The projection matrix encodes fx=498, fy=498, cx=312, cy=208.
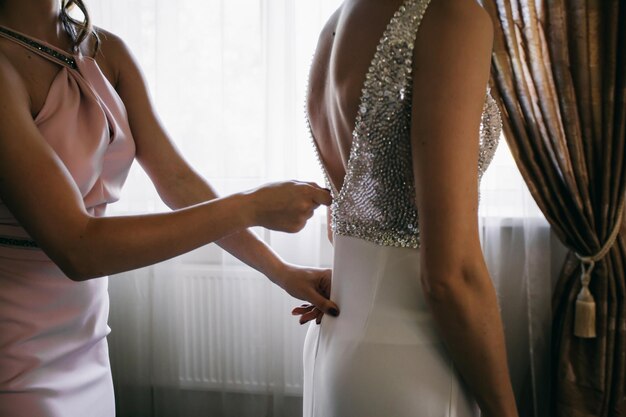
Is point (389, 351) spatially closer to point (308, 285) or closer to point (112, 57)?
point (308, 285)

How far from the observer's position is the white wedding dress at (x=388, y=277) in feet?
2.55

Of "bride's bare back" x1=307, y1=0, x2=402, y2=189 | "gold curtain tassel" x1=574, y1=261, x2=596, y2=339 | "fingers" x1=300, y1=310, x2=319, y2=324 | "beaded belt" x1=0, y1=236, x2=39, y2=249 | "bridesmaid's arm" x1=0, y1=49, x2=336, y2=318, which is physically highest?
"bride's bare back" x1=307, y1=0, x2=402, y2=189

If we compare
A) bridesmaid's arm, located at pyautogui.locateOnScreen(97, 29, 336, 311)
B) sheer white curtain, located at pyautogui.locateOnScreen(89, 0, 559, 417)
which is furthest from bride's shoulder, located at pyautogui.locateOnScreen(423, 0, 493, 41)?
sheer white curtain, located at pyautogui.locateOnScreen(89, 0, 559, 417)

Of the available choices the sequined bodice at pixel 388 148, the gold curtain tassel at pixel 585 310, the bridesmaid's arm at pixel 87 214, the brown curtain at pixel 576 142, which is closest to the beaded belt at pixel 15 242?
the bridesmaid's arm at pixel 87 214

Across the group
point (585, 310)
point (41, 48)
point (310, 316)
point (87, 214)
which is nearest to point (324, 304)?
point (310, 316)

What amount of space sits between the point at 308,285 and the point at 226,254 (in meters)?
→ 1.26

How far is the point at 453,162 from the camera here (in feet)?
2.27

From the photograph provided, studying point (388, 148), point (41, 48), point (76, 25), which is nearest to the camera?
point (388, 148)

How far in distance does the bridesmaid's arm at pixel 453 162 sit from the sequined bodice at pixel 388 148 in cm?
3

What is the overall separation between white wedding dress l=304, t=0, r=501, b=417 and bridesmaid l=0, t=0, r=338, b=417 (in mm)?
92

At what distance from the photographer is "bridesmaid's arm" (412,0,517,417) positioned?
27.2 inches

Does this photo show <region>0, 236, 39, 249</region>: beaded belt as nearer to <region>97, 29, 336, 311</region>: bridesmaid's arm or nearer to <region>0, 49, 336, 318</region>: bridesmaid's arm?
<region>0, 49, 336, 318</region>: bridesmaid's arm

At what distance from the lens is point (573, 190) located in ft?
6.11

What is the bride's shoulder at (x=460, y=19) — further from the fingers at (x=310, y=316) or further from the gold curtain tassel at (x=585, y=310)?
the gold curtain tassel at (x=585, y=310)
